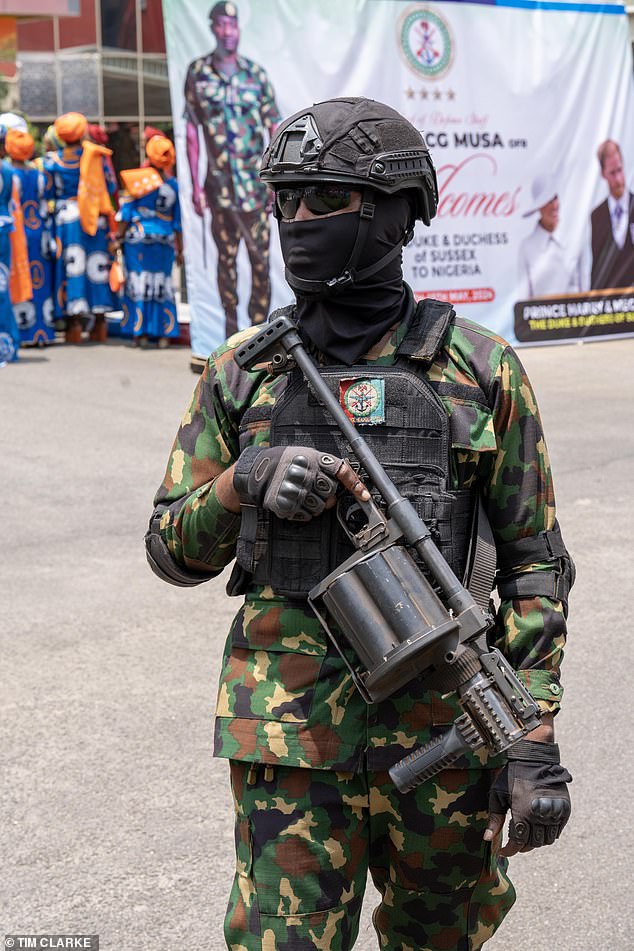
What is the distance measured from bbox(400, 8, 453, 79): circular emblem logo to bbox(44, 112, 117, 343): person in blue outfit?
10.8 feet

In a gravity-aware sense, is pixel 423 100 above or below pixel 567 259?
above

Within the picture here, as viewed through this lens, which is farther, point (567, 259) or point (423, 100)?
point (567, 259)

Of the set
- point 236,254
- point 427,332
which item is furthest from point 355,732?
point 236,254

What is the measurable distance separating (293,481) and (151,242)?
38.3 feet

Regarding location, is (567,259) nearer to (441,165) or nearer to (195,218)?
(441,165)

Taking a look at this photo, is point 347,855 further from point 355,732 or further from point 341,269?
point 341,269

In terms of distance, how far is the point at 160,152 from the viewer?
12922 millimetres

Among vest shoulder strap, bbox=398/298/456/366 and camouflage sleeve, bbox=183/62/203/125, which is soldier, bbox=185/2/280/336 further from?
vest shoulder strap, bbox=398/298/456/366

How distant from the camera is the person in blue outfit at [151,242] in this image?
13008mm

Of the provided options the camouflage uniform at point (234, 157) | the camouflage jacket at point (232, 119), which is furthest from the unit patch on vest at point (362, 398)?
the camouflage jacket at point (232, 119)

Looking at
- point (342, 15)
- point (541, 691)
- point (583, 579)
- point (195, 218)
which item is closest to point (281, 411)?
point (541, 691)

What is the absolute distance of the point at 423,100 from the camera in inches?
487

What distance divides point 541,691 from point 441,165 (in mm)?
10723

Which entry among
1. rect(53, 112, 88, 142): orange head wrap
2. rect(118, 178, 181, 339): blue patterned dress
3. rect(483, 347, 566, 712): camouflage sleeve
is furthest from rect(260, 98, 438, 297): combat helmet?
rect(53, 112, 88, 142): orange head wrap
